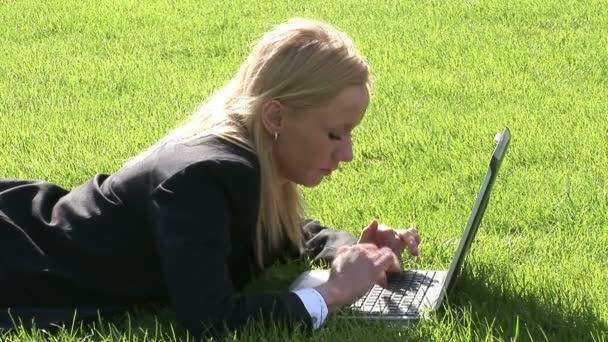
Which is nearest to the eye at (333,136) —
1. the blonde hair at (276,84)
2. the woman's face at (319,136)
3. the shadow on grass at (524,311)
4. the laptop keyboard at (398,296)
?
the woman's face at (319,136)

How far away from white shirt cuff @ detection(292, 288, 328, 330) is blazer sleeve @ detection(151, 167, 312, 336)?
22 mm

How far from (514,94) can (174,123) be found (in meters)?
2.06

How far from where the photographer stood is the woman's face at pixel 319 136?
371cm

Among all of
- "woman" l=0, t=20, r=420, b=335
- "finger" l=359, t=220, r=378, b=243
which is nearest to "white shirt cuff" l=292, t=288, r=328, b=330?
"woman" l=0, t=20, r=420, b=335

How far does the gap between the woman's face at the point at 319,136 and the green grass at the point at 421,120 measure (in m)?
0.50

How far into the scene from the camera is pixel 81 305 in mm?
3922

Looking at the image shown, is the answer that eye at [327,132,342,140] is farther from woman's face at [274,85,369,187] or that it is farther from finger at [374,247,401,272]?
finger at [374,247,401,272]

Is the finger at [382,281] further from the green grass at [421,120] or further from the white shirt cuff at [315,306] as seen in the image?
the white shirt cuff at [315,306]

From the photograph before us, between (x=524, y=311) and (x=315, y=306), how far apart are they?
0.69 metres

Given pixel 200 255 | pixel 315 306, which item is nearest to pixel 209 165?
pixel 200 255

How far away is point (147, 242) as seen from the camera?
3.80m

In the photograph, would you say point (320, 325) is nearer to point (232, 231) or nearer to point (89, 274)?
point (232, 231)

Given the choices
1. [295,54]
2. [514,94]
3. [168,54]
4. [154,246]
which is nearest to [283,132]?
[295,54]

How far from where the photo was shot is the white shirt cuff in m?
3.59
